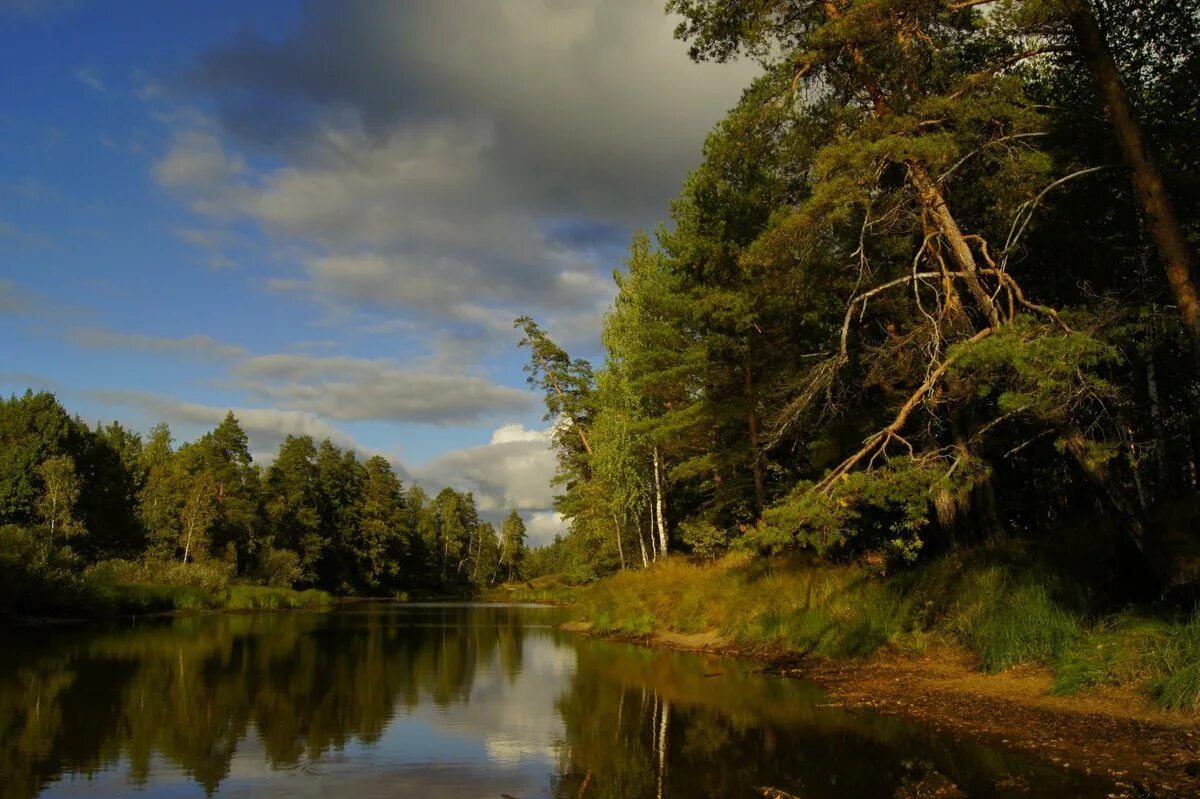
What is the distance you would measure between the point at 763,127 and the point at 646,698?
33.7ft

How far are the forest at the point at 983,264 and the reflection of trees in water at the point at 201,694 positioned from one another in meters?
7.09

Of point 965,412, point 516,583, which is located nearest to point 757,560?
point 965,412

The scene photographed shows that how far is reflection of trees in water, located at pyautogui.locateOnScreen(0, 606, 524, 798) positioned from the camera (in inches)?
382

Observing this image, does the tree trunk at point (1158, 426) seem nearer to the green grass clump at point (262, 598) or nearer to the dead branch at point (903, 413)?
the dead branch at point (903, 413)

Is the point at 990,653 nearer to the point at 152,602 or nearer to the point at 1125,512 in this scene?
the point at 1125,512

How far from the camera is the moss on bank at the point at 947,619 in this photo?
34.9ft

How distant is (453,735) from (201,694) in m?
6.24

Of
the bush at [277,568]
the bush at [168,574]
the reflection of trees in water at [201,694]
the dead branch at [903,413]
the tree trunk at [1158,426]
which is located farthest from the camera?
the bush at [277,568]

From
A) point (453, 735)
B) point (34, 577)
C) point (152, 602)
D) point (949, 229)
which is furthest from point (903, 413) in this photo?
point (152, 602)

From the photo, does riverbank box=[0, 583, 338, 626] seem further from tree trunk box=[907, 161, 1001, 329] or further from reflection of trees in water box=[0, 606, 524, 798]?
tree trunk box=[907, 161, 1001, 329]

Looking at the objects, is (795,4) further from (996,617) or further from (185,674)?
(185,674)

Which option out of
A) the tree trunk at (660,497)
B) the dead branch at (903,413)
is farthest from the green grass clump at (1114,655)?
the tree trunk at (660,497)

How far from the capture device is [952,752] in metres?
9.13

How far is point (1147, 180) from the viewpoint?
10719 mm
